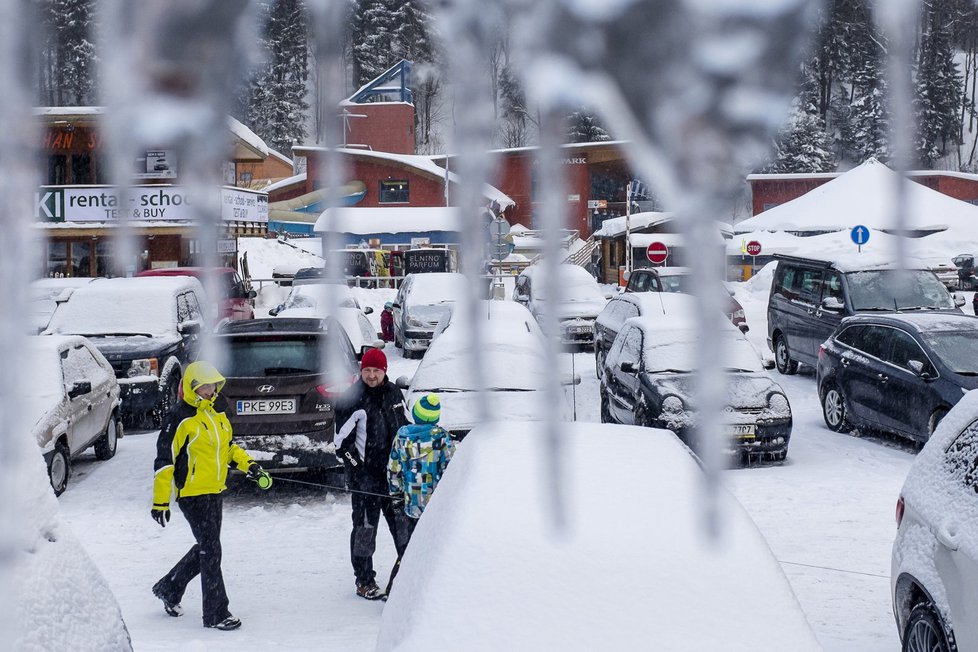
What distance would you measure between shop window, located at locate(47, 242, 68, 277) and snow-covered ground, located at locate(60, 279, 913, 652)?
321 cm

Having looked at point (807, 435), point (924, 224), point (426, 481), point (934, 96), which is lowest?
→ point (807, 435)

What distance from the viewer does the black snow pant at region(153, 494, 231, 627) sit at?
6707 millimetres

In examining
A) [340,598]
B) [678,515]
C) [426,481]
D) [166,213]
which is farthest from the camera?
[340,598]

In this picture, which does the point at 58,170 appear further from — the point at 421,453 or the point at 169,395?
the point at 169,395

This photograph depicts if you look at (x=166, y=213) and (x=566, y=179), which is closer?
(x=566, y=179)

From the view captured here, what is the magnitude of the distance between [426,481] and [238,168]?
563 cm

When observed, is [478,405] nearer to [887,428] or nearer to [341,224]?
[341,224]

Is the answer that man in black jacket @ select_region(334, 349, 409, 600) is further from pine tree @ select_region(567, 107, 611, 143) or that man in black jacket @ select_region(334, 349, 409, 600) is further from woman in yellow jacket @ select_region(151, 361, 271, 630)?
pine tree @ select_region(567, 107, 611, 143)

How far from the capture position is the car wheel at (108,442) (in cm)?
1164

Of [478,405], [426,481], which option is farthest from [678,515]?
[478,405]

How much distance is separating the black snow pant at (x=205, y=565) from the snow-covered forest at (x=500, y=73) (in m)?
6.13

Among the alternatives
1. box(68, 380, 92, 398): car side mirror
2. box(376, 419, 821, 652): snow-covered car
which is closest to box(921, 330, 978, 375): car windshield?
box(376, 419, 821, 652): snow-covered car

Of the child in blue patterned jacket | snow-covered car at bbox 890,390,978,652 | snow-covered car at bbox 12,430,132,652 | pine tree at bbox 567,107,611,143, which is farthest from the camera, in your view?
the child in blue patterned jacket

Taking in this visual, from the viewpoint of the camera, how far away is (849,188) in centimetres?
113
